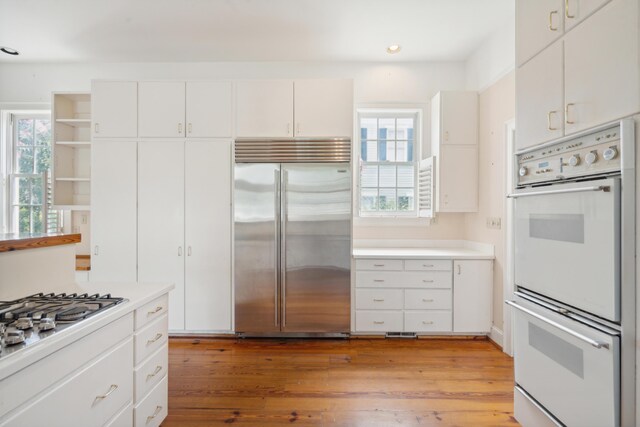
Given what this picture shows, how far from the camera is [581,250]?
4.57 feet

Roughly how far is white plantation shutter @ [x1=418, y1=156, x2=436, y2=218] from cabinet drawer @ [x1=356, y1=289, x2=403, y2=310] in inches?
38.0

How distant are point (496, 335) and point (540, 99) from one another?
7.60ft

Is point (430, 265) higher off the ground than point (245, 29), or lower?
lower

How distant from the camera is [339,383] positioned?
7.91ft

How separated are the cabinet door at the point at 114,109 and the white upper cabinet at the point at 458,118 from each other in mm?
3097

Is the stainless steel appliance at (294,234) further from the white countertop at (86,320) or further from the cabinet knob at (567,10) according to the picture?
the cabinet knob at (567,10)

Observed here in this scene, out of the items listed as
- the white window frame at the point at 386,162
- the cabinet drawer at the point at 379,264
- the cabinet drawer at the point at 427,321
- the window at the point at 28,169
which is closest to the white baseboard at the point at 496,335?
the cabinet drawer at the point at 427,321

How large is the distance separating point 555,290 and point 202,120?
3083mm

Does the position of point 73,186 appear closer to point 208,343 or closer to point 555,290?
point 208,343

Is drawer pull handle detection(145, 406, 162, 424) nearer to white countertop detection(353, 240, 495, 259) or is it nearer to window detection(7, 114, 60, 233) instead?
white countertop detection(353, 240, 495, 259)

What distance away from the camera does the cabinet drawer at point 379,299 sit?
3184 mm

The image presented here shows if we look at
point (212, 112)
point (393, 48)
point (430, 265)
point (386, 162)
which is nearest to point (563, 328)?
point (430, 265)

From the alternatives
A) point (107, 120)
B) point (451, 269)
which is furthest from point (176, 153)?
point (451, 269)

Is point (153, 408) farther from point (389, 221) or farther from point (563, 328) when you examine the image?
point (389, 221)
